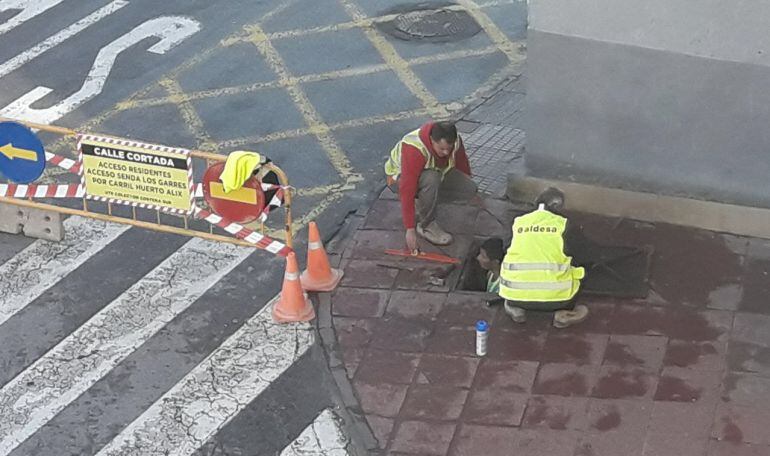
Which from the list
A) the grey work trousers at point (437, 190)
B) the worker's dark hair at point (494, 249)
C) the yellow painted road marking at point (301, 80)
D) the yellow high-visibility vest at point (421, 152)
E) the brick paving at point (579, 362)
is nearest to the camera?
the brick paving at point (579, 362)

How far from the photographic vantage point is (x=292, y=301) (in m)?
10.0

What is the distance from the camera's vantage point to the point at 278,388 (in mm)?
9430

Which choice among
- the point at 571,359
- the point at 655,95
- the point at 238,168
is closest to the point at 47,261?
the point at 238,168

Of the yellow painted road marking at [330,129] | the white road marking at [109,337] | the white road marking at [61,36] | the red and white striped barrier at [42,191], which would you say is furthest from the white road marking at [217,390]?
the white road marking at [61,36]

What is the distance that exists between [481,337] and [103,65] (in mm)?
7020

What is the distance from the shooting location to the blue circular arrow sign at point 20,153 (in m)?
10.8

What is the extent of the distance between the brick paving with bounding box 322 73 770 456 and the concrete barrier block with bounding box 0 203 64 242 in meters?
2.60

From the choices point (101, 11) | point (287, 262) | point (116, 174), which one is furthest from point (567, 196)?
point (101, 11)

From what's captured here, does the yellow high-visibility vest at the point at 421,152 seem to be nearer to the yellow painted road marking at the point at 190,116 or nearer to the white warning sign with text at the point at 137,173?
the white warning sign with text at the point at 137,173

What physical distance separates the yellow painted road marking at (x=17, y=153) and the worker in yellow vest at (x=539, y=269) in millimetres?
4344

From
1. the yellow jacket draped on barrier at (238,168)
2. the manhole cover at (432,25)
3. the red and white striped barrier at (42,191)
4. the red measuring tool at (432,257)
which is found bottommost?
the red measuring tool at (432,257)

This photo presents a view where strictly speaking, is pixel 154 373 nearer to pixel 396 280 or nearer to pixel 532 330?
pixel 396 280

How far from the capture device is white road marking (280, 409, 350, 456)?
28.8 ft

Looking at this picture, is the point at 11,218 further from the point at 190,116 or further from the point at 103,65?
the point at 103,65
